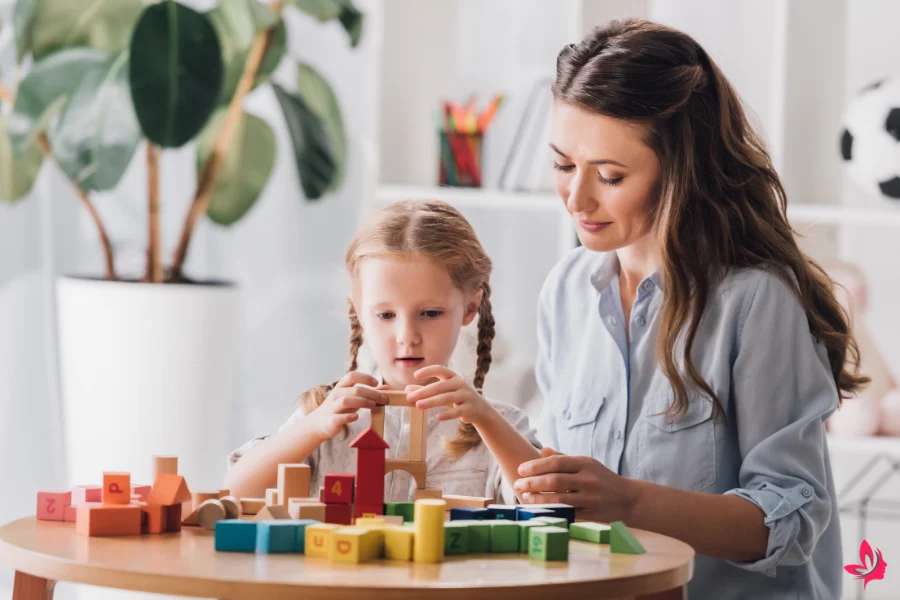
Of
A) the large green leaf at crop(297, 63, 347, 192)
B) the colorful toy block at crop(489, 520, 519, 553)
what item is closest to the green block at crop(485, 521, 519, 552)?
the colorful toy block at crop(489, 520, 519, 553)

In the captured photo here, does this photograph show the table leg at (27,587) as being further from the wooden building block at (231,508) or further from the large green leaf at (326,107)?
→ the large green leaf at (326,107)

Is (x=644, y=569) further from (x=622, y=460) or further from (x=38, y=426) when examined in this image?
(x=38, y=426)

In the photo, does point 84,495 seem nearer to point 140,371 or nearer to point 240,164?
point 140,371

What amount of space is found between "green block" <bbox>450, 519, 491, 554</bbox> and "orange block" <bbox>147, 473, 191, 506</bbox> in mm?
275

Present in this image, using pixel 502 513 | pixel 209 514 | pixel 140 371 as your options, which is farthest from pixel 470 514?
pixel 140 371

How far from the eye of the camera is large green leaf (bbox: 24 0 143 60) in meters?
2.46

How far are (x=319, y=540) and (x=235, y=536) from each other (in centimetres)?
7

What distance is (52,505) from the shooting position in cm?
111

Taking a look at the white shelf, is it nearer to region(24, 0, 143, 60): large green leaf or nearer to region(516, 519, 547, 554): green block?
region(24, 0, 143, 60): large green leaf

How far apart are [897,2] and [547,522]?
2.07 metres

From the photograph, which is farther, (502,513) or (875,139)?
(875,139)

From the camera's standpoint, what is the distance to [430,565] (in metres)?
0.95

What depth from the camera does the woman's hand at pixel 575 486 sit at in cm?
117

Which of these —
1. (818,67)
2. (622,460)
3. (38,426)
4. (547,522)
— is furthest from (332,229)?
(547,522)
